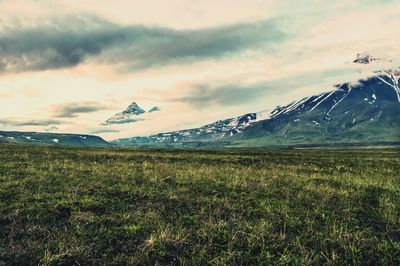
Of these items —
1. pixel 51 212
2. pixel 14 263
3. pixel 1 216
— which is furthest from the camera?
pixel 51 212

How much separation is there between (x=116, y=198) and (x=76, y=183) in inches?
188

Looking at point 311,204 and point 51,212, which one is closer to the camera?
point 51,212

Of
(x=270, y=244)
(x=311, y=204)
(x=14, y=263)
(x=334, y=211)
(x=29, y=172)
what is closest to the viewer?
(x=14, y=263)

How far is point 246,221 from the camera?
525 inches

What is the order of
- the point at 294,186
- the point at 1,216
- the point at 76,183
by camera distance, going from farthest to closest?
1. the point at 294,186
2. the point at 76,183
3. the point at 1,216

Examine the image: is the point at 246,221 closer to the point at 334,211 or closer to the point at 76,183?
the point at 334,211

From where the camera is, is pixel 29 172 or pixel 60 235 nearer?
pixel 60 235

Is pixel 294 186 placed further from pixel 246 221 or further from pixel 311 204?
pixel 246 221

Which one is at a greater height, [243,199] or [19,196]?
[19,196]

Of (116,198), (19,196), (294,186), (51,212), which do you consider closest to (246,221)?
(116,198)

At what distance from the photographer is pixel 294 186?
70.6 ft

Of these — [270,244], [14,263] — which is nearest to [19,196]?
[14,263]

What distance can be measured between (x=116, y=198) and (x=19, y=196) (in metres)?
4.38

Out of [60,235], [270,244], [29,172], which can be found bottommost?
[270,244]
